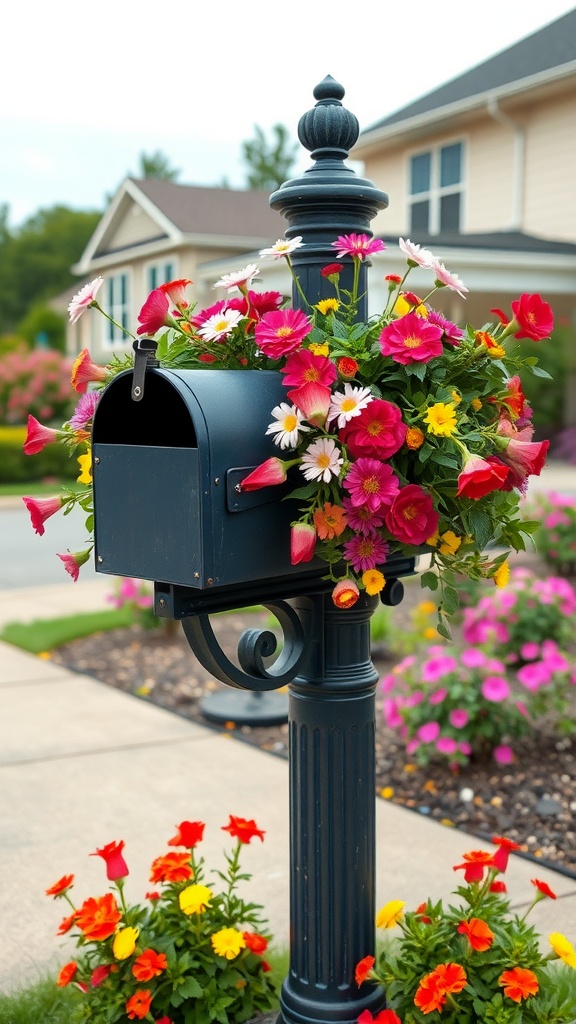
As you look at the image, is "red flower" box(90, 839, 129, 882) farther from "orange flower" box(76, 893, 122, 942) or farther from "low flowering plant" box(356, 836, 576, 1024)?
"low flowering plant" box(356, 836, 576, 1024)

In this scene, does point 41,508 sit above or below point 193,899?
above

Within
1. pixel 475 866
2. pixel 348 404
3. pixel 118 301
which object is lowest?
pixel 475 866

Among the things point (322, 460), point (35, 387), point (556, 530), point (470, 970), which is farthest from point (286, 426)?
point (35, 387)

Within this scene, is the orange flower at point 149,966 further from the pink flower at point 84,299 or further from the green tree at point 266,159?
the green tree at point 266,159

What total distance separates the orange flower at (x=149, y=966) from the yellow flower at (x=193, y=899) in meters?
0.11

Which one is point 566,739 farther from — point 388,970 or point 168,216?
point 168,216

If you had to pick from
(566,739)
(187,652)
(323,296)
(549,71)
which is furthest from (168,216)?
(323,296)

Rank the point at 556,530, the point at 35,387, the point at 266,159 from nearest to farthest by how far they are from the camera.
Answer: the point at 556,530 → the point at 35,387 → the point at 266,159

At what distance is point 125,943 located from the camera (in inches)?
85.9

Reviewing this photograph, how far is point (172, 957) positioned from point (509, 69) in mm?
19716

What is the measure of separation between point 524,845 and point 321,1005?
1.52 metres

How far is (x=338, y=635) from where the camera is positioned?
2.14 metres

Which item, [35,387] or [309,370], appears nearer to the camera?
[309,370]

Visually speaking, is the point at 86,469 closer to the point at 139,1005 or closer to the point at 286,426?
the point at 286,426
